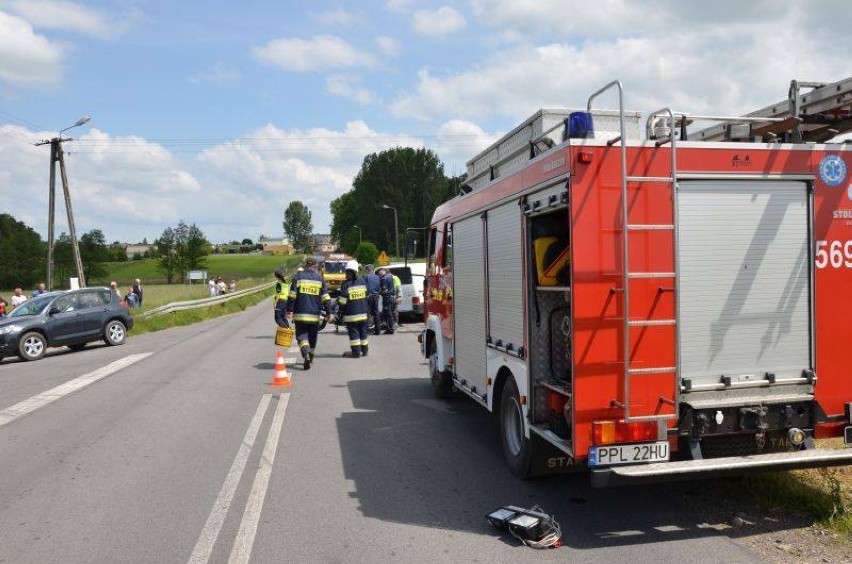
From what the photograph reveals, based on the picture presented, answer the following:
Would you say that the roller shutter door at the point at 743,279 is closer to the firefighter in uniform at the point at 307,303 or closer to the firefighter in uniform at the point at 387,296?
the firefighter in uniform at the point at 307,303

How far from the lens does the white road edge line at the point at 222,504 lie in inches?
171

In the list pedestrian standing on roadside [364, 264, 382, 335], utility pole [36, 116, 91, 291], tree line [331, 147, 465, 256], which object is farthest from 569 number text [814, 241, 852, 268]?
tree line [331, 147, 465, 256]

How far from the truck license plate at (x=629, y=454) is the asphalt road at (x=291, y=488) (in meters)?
0.52

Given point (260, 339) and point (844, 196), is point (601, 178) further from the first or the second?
point (260, 339)

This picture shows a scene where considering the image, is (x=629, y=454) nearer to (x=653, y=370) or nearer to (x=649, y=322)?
(x=653, y=370)

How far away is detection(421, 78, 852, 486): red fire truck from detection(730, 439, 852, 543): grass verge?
0.44 m

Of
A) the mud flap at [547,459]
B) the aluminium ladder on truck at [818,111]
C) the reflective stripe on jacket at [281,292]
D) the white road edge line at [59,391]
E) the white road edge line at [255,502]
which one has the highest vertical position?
the aluminium ladder on truck at [818,111]

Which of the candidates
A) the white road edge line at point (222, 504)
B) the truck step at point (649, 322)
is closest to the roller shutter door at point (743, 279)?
the truck step at point (649, 322)

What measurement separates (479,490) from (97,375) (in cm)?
912

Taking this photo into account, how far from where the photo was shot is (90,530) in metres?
4.75

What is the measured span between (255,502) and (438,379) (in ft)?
14.0

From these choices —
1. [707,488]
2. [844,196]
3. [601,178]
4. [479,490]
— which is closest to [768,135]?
[844,196]

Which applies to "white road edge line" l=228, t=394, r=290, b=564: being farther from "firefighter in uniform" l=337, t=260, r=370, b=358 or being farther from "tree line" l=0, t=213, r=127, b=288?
"tree line" l=0, t=213, r=127, b=288

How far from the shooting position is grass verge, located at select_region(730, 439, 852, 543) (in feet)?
15.1
